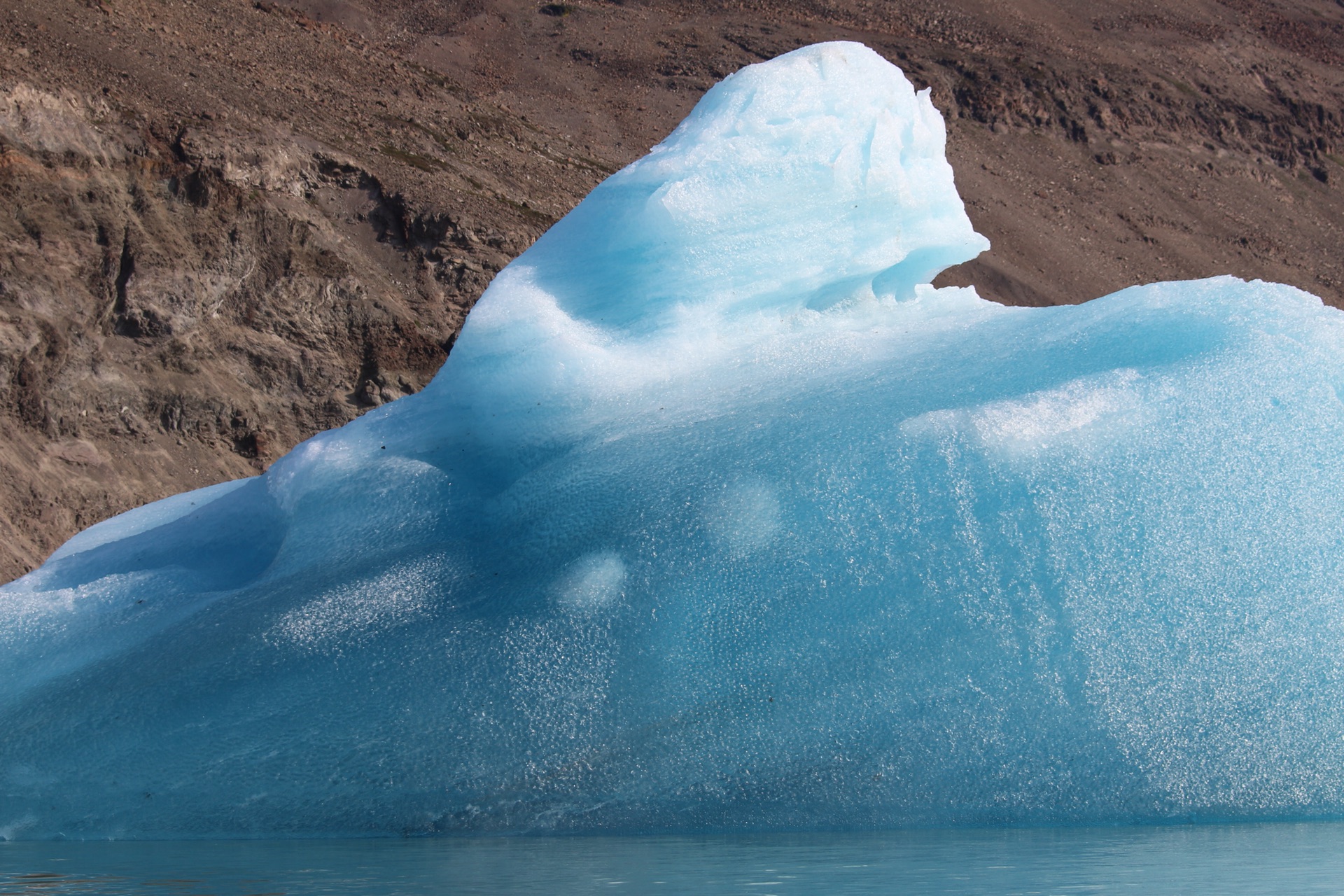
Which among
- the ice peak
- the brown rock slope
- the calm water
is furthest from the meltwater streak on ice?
the brown rock slope

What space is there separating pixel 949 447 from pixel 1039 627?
2.48ft

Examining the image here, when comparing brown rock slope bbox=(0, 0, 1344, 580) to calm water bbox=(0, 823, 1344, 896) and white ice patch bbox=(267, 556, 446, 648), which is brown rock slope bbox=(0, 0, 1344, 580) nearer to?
white ice patch bbox=(267, 556, 446, 648)

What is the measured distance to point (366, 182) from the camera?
13078mm

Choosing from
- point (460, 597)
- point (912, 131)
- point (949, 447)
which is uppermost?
point (912, 131)

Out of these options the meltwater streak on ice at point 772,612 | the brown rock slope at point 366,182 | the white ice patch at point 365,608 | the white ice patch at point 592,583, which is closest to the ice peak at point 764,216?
the meltwater streak on ice at point 772,612

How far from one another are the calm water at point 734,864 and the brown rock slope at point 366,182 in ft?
21.0

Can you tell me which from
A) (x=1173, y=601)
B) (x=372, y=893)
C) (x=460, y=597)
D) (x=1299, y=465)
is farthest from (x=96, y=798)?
(x=1299, y=465)

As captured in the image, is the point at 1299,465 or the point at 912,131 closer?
the point at 1299,465

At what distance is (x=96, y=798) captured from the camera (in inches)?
171

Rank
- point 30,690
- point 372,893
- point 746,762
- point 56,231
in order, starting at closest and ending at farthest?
point 372,893 → point 746,762 → point 30,690 → point 56,231

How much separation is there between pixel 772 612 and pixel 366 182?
1038 cm

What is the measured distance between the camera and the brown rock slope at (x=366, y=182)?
10398mm

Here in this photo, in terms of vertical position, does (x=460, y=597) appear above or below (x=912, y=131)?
below

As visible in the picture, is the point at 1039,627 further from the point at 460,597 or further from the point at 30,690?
the point at 30,690
